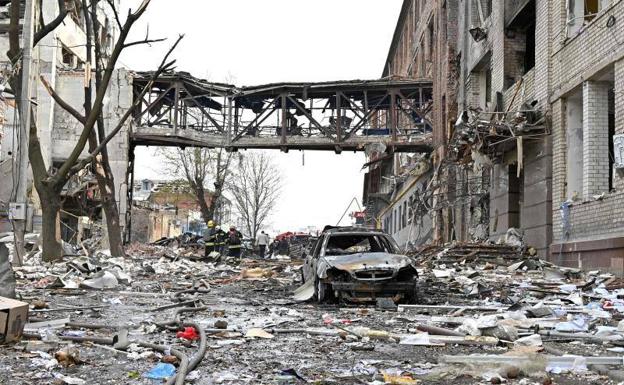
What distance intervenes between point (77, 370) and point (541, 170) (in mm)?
14350

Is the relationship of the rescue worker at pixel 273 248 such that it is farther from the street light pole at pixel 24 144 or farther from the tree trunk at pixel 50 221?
the street light pole at pixel 24 144

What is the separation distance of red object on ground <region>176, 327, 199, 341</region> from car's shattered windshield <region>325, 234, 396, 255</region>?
18.1 ft

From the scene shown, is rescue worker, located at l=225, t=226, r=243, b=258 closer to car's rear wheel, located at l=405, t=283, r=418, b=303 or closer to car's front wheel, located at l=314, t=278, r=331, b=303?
car's front wheel, located at l=314, t=278, r=331, b=303

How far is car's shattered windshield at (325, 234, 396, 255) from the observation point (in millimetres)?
12931

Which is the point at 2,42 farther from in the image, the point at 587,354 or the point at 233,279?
the point at 587,354

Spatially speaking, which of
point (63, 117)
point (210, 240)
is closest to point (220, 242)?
point (210, 240)

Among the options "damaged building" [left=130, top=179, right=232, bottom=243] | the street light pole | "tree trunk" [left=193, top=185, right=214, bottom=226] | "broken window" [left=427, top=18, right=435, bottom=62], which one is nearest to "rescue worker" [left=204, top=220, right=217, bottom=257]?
the street light pole

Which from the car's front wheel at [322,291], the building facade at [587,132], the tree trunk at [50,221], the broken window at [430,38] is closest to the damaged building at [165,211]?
the broken window at [430,38]

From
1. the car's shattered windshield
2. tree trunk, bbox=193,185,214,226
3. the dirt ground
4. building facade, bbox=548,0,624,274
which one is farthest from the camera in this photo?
tree trunk, bbox=193,185,214,226

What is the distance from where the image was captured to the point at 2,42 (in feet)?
118

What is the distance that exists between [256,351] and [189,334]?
0.95m

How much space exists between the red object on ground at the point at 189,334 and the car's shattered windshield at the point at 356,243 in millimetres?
5511

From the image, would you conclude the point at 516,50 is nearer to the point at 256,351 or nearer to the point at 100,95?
the point at 100,95

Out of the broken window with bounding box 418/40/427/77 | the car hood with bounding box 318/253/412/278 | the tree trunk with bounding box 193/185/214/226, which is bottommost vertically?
the car hood with bounding box 318/253/412/278
